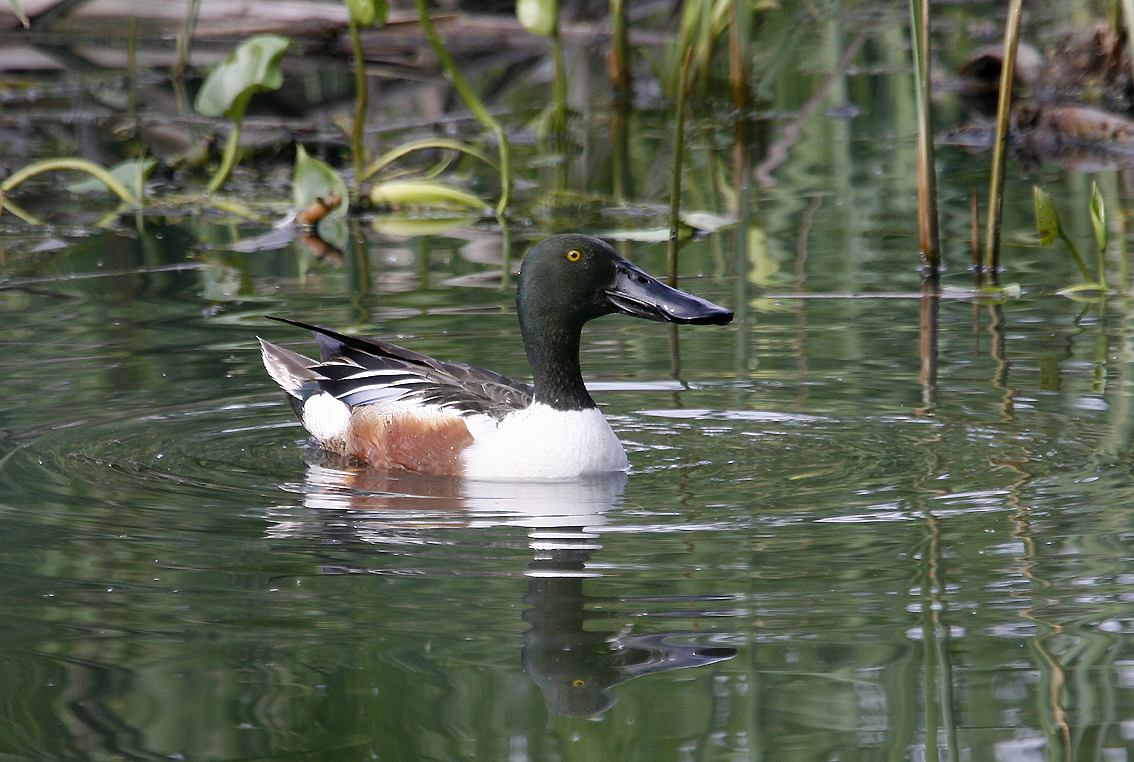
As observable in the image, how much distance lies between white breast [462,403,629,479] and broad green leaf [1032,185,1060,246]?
2.29 m

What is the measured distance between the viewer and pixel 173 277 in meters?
8.22

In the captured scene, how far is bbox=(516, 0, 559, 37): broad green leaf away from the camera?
9.12 m

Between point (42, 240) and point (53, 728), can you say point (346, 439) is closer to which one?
point (53, 728)

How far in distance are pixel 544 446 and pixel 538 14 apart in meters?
4.49

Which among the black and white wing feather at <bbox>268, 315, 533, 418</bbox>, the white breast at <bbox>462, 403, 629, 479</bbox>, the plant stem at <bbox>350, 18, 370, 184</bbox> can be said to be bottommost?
the white breast at <bbox>462, 403, 629, 479</bbox>

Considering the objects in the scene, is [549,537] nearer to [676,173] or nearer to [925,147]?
[676,173]

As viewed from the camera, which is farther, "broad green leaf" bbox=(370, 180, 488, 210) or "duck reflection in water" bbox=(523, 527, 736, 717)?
"broad green leaf" bbox=(370, 180, 488, 210)

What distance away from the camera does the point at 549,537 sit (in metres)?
4.50

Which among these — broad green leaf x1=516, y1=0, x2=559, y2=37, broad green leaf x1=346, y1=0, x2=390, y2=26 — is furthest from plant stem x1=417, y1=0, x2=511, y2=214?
broad green leaf x1=516, y1=0, x2=559, y2=37

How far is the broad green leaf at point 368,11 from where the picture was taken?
8453 mm

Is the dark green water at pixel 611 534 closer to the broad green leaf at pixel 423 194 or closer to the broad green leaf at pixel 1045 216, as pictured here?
the broad green leaf at pixel 1045 216

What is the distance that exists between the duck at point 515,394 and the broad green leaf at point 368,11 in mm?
3119

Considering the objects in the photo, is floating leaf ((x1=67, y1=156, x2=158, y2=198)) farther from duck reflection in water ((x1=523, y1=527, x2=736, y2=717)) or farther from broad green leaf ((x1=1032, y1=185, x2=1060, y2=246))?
duck reflection in water ((x1=523, y1=527, x2=736, y2=717))

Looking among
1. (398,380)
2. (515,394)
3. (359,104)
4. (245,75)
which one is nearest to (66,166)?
(245,75)
